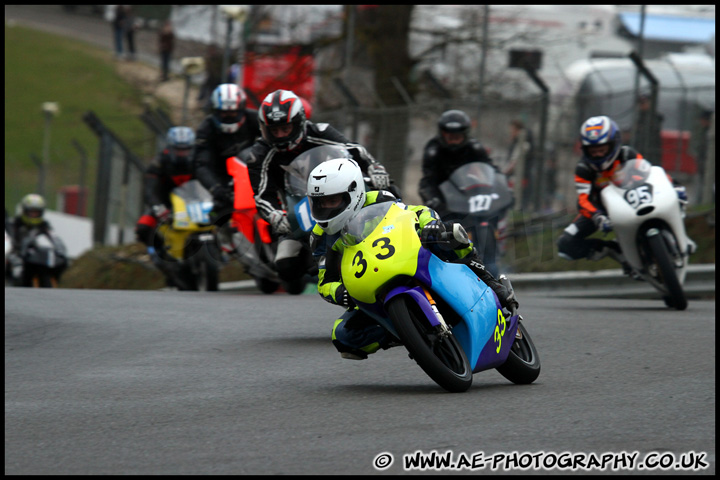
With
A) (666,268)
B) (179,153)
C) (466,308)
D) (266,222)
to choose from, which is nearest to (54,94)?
(179,153)

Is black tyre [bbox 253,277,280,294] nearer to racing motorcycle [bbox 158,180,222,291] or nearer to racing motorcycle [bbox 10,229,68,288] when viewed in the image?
racing motorcycle [bbox 158,180,222,291]

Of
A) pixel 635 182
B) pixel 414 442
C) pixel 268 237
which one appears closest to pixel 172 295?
pixel 268 237

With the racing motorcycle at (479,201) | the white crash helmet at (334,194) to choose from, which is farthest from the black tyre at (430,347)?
the racing motorcycle at (479,201)

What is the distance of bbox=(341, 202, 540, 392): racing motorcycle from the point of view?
5.98m

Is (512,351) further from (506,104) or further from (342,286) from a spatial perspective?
(506,104)

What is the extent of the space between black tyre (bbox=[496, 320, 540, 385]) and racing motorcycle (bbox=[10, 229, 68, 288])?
10930 millimetres

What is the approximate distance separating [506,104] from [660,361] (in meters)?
8.86

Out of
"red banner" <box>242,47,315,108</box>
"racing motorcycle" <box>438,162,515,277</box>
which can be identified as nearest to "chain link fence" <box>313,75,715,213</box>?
"racing motorcycle" <box>438,162,515,277</box>

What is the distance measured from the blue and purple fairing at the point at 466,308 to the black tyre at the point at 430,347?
0.19ft

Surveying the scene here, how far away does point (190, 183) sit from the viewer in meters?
13.4

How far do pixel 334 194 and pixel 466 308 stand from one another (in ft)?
2.85

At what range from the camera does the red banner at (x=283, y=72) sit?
20422 millimetres

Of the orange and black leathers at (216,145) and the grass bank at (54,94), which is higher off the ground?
the grass bank at (54,94)

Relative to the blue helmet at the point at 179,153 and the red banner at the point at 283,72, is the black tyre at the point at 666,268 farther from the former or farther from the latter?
the red banner at the point at 283,72
